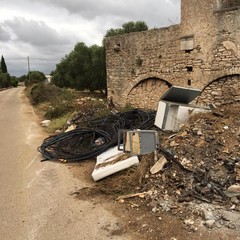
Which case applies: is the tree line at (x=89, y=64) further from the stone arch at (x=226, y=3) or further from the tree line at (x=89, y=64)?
the stone arch at (x=226, y=3)

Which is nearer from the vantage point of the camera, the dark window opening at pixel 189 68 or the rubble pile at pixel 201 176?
the rubble pile at pixel 201 176

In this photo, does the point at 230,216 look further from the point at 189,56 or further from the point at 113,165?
the point at 189,56

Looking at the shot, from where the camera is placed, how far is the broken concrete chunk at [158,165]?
246 inches

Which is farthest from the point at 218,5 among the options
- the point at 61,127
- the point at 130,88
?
the point at 61,127

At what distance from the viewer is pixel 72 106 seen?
51.7ft

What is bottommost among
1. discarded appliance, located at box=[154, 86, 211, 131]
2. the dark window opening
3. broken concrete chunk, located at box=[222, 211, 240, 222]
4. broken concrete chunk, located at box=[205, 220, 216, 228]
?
broken concrete chunk, located at box=[205, 220, 216, 228]

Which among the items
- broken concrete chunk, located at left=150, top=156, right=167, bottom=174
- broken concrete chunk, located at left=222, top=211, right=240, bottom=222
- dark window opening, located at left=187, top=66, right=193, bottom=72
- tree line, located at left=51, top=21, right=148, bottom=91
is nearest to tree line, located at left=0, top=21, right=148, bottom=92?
tree line, located at left=51, top=21, right=148, bottom=91

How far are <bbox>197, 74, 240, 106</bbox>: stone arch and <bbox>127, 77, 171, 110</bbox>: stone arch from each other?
1908 millimetres

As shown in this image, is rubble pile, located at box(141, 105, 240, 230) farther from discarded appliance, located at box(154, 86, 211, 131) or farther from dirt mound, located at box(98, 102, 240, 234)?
discarded appliance, located at box(154, 86, 211, 131)

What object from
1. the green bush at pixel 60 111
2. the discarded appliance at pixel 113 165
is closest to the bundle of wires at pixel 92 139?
the discarded appliance at pixel 113 165

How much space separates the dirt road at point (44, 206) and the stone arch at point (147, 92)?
5.69 metres

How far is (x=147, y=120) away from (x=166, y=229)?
16.3ft

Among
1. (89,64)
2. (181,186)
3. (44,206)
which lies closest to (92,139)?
(44,206)

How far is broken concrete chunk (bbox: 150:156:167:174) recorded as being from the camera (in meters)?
6.25
